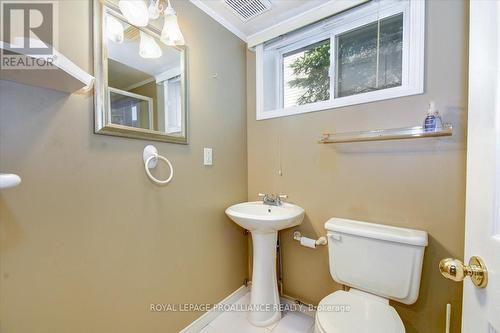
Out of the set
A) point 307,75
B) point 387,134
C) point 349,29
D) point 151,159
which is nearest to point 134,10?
point 151,159

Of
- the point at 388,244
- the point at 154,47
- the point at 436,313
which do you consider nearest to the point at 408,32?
the point at 388,244

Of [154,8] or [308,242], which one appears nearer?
[154,8]

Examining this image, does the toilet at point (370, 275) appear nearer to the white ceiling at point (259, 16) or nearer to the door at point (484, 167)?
the door at point (484, 167)

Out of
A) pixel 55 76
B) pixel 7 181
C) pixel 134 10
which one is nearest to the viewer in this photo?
pixel 7 181

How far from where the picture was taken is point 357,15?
140 centimetres

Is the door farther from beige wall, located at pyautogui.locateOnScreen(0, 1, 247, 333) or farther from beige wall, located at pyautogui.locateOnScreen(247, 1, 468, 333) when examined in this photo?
beige wall, located at pyautogui.locateOnScreen(0, 1, 247, 333)

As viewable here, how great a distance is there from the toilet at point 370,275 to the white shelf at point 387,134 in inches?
20.3

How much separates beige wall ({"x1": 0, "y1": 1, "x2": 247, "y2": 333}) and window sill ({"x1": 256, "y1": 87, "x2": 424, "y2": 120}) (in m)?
0.39

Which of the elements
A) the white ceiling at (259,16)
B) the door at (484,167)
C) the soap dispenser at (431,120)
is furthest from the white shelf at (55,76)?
the soap dispenser at (431,120)

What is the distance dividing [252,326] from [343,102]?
1.66 metres

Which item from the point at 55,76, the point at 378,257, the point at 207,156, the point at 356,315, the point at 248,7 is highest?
the point at 248,7

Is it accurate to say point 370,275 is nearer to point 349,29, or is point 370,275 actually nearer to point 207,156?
point 207,156

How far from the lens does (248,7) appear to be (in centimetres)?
147

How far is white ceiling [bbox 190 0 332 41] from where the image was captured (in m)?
1.44
